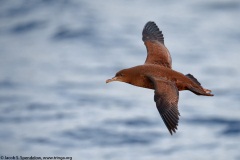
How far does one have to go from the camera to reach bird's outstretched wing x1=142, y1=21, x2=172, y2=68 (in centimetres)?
1273

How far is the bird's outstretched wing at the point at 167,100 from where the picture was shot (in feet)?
35.8

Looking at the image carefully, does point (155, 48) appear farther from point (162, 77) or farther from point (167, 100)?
point (167, 100)

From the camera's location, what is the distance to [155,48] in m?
13.2

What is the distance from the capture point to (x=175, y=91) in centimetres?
1118

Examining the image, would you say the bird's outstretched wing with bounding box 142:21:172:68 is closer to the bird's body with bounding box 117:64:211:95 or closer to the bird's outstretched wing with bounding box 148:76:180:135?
the bird's body with bounding box 117:64:211:95

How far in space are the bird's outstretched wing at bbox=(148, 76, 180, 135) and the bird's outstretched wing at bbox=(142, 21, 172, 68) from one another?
1.39 metres

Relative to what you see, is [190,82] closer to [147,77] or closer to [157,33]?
[147,77]

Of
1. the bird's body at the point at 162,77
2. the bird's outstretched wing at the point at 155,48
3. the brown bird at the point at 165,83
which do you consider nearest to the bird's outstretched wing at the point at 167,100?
the brown bird at the point at 165,83

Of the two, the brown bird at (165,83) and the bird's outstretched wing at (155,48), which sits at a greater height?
the bird's outstretched wing at (155,48)

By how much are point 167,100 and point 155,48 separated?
2295 millimetres

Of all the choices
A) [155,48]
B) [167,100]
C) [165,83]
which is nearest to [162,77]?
[165,83]

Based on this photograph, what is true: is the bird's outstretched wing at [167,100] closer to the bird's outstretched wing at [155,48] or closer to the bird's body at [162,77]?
the bird's body at [162,77]

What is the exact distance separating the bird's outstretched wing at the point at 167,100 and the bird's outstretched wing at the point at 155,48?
54.7 inches

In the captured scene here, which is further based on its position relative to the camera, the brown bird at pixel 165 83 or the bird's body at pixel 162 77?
the bird's body at pixel 162 77
